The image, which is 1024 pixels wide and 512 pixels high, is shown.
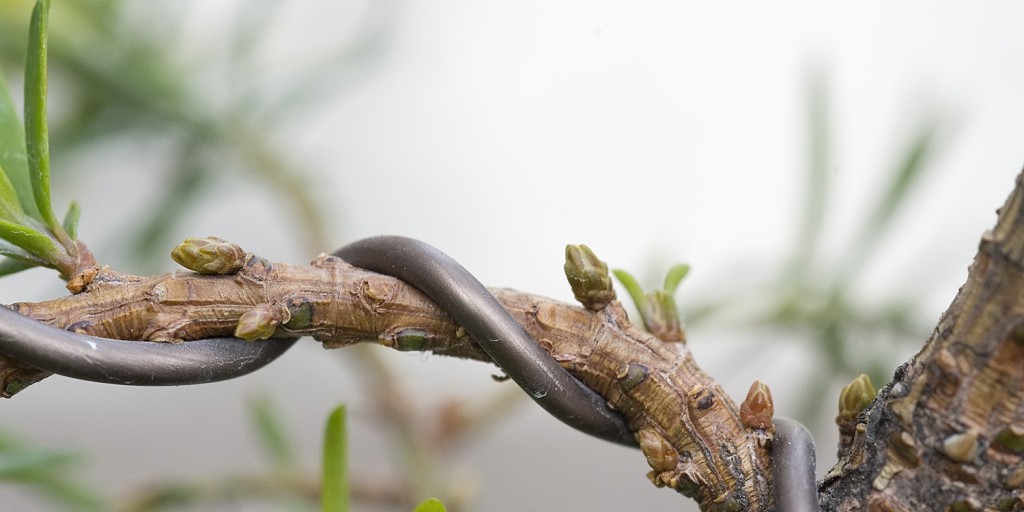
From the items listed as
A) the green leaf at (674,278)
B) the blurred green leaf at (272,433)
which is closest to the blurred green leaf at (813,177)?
the green leaf at (674,278)

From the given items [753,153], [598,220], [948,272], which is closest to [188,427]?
[598,220]

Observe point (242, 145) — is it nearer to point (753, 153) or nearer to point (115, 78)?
point (115, 78)

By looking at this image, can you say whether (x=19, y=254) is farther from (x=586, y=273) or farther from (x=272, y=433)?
(x=272, y=433)

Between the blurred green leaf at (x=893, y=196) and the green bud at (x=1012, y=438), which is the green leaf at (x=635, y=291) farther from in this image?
the blurred green leaf at (x=893, y=196)

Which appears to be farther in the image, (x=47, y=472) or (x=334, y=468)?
(x=47, y=472)

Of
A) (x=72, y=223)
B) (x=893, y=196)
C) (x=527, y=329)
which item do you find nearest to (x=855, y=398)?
(x=527, y=329)
